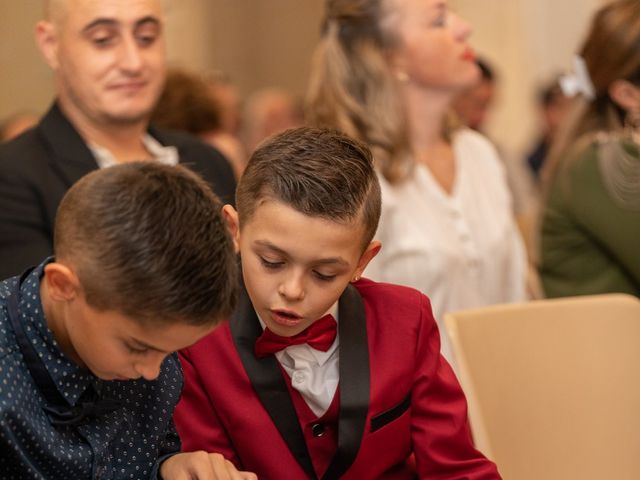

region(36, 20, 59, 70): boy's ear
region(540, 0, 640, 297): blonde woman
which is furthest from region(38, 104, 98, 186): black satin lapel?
region(540, 0, 640, 297): blonde woman

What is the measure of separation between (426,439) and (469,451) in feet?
0.27

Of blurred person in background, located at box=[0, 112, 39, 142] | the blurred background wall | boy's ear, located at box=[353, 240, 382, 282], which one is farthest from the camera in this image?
the blurred background wall

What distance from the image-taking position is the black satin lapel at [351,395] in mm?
1730

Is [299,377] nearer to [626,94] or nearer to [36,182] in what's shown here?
[36,182]

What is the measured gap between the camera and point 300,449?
1.76 m

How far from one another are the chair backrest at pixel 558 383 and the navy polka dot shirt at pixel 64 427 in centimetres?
73

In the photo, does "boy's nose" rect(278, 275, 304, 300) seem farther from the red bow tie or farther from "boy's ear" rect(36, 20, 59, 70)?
"boy's ear" rect(36, 20, 59, 70)

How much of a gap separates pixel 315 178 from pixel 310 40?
7.19 metres

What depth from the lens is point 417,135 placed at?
307 cm

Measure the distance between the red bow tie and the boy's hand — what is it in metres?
0.21

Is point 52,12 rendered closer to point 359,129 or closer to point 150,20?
point 150,20

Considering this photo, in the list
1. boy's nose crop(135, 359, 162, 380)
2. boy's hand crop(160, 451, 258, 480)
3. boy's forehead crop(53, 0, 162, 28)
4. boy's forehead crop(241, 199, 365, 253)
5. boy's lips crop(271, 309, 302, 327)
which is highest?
boy's forehead crop(53, 0, 162, 28)

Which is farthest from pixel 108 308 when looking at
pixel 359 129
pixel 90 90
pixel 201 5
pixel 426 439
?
pixel 201 5

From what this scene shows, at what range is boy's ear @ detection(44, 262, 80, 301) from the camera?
1411mm
